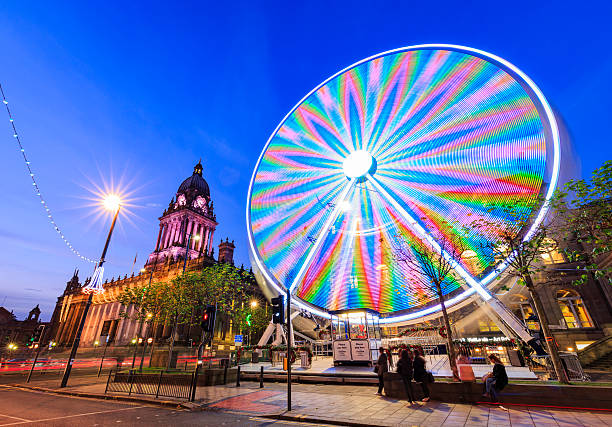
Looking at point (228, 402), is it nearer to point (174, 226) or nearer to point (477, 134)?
point (477, 134)

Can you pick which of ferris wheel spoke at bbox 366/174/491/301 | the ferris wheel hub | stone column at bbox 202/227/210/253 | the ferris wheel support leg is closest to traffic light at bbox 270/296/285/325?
ferris wheel spoke at bbox 366/174/491/301

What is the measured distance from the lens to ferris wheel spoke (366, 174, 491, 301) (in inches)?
740

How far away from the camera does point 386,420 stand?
26.0 feet

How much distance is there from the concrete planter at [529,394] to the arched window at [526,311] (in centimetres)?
2270

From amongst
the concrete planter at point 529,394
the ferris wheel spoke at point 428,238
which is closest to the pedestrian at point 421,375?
the concrete planter at point 529,394

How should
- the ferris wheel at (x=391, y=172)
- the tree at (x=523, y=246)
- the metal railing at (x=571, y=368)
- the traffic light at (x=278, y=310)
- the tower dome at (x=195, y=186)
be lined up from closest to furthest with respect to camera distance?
the tree at (x=523, y=246), the traffic light at (x=278, y=310), the metal railing at (x=571, y=368), the ferris wheel at (x=391, y=172), the tower dome at (x=195, y=186)

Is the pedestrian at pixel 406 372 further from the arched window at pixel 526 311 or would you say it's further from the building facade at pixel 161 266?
the building facade at pixel 161 266

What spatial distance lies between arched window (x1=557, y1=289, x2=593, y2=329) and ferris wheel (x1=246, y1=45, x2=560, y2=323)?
46.6 ft

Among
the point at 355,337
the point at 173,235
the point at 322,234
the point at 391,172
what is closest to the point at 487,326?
the point at 355,337

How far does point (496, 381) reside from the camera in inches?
349

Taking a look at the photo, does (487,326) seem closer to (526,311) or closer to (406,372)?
(526,311)

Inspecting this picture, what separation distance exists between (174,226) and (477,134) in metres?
83.0

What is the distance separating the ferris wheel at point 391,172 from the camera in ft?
61.3

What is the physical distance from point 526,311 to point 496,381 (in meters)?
26.9
